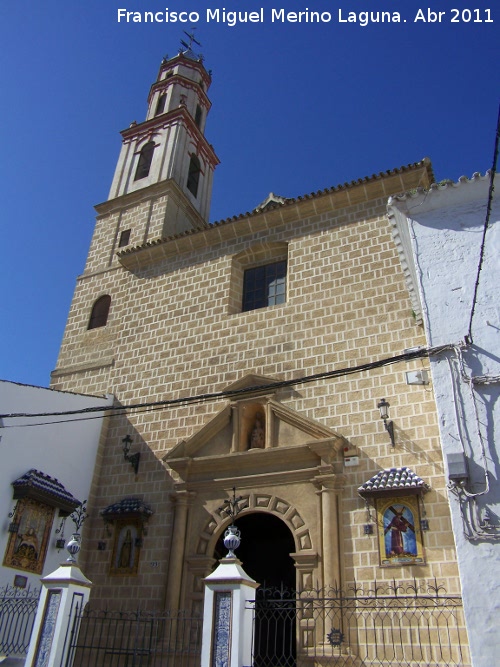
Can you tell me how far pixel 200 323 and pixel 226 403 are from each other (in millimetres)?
1905

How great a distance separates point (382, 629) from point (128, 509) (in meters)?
4.38

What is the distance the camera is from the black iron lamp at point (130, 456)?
10266 mm

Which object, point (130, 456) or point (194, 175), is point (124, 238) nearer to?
point (194, 175)

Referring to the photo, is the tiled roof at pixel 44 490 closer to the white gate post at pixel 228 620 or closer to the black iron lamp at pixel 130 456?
the black iron lamp at pixel 130 456

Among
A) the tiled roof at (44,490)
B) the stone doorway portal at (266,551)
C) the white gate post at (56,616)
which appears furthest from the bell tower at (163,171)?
the white gate post at (56,616)

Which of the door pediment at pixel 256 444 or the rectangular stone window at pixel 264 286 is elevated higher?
the rectangular stone window at pixel 264 286

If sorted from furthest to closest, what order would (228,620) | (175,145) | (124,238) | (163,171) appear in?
(175,145)
(163,171)
(124,238)
(228,620)

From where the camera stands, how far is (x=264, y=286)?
11.5 metres

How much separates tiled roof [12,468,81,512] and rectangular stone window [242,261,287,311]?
4456mm

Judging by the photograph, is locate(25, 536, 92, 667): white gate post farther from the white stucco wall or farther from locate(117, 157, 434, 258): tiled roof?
locate(117, 157, 434, 258): tiled roof

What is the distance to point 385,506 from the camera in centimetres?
801

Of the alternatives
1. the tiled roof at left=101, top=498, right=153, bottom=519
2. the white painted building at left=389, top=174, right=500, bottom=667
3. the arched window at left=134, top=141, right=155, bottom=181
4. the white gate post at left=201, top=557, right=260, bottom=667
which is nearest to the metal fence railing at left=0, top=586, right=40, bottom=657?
the tiled roof at left=101, top=498, right=153, bottom=519

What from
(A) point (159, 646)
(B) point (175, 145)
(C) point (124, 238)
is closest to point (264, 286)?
(C) point (124, 238)

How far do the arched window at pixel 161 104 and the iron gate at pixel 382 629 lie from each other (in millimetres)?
14220
